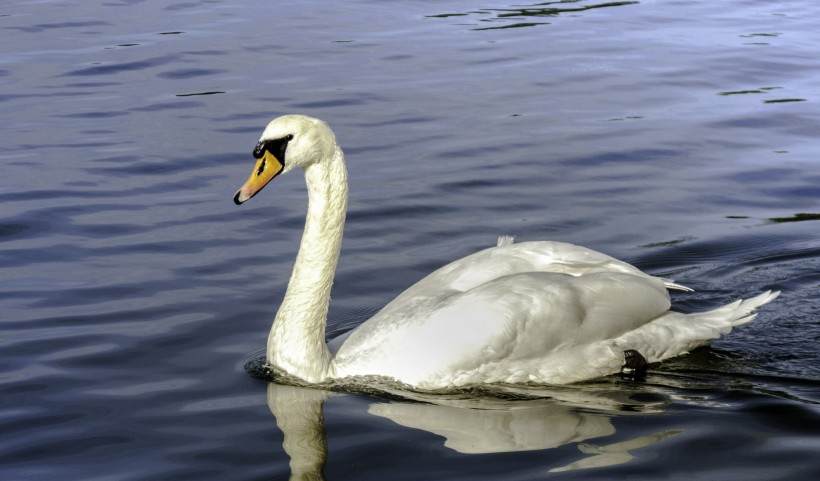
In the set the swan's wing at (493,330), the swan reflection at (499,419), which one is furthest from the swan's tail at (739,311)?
the swan reflection at (499,419)

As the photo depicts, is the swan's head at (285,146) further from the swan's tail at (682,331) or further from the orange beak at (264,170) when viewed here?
the swan's tail at (682,331)

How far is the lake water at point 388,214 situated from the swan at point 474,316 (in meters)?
0.18

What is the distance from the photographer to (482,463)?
17.5 feet

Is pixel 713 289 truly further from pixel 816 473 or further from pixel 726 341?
pixel 816 473

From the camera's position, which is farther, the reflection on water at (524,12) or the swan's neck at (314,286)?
the reflection on water at (524,12)

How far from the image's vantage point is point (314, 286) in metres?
6.83

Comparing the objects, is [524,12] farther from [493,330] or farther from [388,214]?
[493,330]

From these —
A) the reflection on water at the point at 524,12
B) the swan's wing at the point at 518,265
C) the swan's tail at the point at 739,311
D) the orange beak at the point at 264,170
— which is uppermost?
the orange beak at the point at 264,170

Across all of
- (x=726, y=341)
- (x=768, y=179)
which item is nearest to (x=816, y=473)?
(x=726, y=341)

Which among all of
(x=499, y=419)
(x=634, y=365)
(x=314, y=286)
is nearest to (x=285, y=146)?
(x=314, y=286)

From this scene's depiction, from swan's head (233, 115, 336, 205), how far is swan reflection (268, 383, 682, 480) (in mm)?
1106

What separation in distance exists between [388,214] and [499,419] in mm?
3998

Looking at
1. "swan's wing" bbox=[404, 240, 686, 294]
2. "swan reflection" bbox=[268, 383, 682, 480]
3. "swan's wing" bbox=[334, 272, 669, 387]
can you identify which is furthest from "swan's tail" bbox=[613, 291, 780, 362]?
"swan reflection" bbox=[268, 383, 682, 480]

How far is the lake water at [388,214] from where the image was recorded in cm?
569
